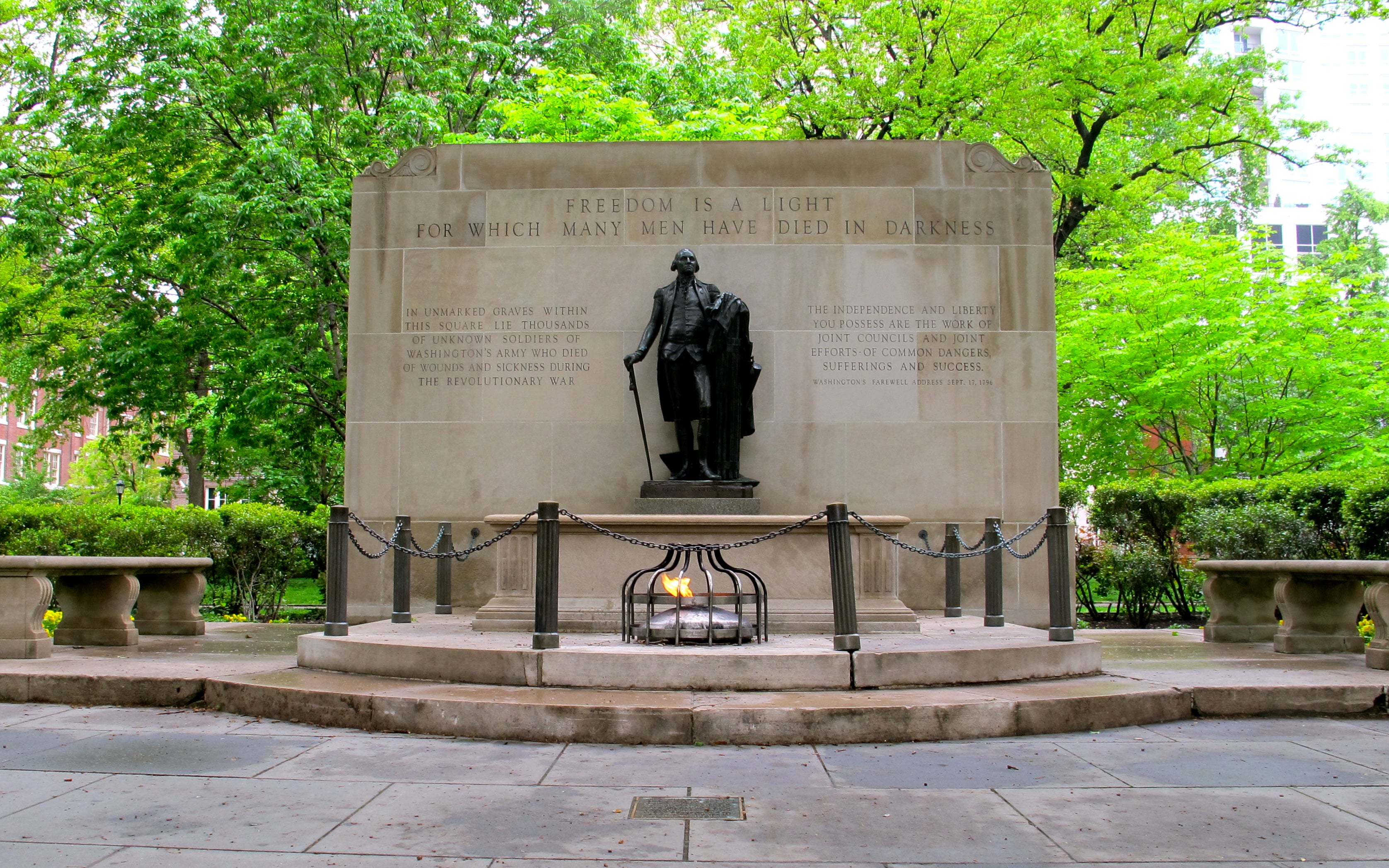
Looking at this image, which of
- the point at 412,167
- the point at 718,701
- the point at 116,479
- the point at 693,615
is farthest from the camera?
the point at 116,479

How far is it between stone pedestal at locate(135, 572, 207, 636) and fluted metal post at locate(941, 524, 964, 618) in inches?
351

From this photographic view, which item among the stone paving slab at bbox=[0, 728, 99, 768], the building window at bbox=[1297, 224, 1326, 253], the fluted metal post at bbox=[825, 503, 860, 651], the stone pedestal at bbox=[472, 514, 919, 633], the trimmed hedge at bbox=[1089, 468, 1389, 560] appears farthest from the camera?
the building window at bbox=[1297, 224, 1326, 253]

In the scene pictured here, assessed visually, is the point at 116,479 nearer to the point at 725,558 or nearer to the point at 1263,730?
the point at 725,558

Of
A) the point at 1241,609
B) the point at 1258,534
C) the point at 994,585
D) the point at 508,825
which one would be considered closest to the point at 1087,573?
the point at 1258,534

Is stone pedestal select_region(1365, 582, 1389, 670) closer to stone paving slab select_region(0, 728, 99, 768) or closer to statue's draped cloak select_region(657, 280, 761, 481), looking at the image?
statue's draped cloak select_region(657, 280, 761, 481)

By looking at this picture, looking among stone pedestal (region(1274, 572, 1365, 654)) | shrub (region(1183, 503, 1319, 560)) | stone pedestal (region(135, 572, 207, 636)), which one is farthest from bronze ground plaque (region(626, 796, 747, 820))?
shrub (region(1183, 503, 1319, 560))

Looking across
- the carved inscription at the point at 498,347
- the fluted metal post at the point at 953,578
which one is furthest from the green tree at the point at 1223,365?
the carved inscription at the point at 498,347

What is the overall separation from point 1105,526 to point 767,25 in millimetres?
15029

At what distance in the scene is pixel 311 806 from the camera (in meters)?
5.28

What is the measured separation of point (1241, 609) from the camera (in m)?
11.8

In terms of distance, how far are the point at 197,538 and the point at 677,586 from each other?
1042 cm

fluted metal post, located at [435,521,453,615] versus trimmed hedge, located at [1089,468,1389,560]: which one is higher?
trimmed hedge, located at [1089,468,1389,560]

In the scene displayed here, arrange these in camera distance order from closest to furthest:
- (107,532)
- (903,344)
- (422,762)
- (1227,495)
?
(422,762)
(903,344)
(1227,495)
(107,532)

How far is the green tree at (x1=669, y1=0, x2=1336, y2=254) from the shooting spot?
813 inches
